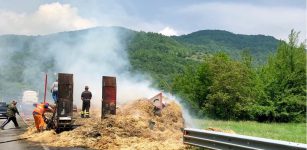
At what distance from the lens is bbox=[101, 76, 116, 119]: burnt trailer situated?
63.2ft

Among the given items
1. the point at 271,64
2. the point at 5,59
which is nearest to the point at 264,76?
the point at 271,64

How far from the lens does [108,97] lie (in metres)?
19.6

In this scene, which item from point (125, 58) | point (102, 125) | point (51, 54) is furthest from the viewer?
point (51, 54)

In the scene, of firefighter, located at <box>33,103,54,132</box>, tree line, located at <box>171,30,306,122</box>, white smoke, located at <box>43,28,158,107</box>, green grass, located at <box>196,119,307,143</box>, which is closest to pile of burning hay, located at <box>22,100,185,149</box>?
firefighter, located at <box>33,103,54,132</box>

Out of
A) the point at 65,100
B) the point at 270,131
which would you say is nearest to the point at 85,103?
the point at 65,100

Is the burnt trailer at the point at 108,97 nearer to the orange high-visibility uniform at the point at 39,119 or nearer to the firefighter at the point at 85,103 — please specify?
the orange high-visibility uniform at the point at 39,119

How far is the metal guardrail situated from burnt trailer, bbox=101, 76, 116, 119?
7.11 meters

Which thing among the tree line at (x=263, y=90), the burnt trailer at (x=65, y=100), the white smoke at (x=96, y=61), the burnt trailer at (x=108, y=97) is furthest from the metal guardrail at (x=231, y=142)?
the tree line at (x=263, y=90)

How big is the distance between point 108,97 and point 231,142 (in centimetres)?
978

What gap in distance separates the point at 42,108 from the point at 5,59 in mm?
39820

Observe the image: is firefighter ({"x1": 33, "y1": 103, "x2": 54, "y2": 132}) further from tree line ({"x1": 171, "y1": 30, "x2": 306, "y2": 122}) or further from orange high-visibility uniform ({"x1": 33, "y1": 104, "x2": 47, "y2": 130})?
tree line ({"x1": 171, "y1": 30, "x2": 306, "y2": 122})

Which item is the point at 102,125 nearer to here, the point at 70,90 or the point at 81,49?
the point at 70,90

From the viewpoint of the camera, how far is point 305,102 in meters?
52.5

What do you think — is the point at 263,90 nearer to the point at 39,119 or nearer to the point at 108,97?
the point at 108,97
